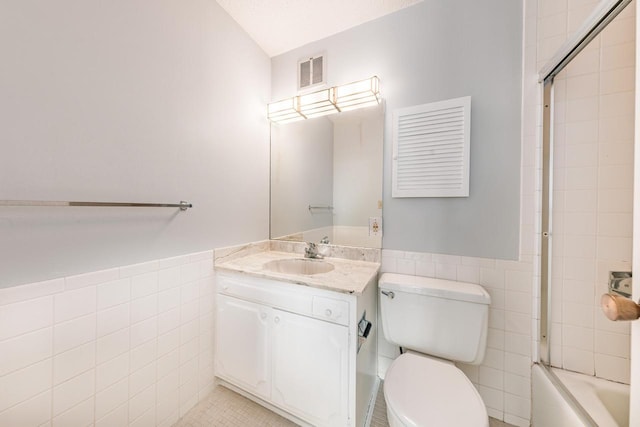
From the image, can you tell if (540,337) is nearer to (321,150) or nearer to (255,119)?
(321,150)

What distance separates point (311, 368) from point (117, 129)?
56.3 inches

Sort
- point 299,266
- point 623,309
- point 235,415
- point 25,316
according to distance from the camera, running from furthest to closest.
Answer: point 299,266, point 235,415, point 25,316, point 623,309

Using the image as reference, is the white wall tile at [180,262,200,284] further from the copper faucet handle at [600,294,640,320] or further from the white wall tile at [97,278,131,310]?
the copper faucet handle at [600,294,640,320]

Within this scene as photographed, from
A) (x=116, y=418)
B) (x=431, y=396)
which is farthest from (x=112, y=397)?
(x=431, y=396)

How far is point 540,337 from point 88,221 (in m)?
2.19

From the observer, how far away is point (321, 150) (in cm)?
180

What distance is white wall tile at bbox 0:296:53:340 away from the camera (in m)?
0.74

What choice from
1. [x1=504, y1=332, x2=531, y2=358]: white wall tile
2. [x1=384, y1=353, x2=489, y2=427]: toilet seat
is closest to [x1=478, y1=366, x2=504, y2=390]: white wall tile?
[x1=504, y1=332, x2=531, y2=358]: white wall tile

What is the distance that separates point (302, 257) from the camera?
1759mm

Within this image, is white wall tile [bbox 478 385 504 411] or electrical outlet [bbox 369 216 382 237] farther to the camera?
electrical outlet [bbox 369 216 382 237]

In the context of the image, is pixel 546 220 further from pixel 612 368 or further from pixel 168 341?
pixel 168 341

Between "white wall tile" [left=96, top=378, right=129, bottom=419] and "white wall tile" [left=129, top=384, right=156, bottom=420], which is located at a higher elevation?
"white wall tile" [left=96, top=378, right=129, bottom=419]

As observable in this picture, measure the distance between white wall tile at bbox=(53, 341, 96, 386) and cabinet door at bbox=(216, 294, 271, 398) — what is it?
59 cm

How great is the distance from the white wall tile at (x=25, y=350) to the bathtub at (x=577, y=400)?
78.7 inches
